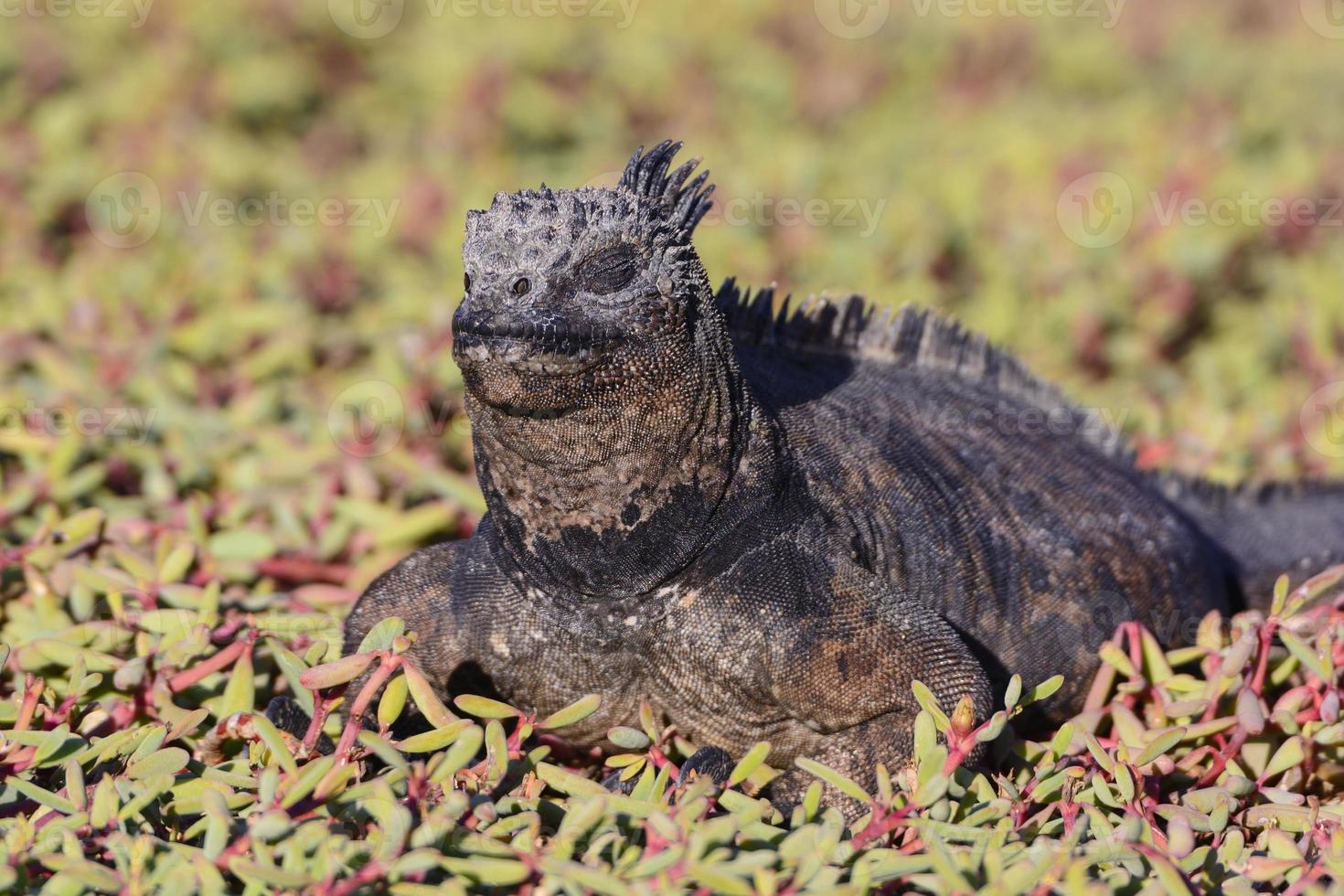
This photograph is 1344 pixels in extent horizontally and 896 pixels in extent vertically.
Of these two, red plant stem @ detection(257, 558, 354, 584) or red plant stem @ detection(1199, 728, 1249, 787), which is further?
red plant stem @ detection(257, 558, 354, 584)

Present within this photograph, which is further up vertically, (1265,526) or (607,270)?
(607,270)

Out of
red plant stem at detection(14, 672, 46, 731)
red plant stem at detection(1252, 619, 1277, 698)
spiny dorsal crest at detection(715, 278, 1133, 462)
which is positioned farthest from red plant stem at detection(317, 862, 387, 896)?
red plant stem at detection(1252, 619, 1277, 698)

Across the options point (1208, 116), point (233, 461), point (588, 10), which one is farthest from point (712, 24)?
point (233, 461)

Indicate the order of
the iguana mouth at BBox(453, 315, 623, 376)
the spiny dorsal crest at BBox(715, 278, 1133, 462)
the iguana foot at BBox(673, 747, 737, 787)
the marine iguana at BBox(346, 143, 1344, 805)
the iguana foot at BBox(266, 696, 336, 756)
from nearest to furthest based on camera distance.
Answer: the iguana mouth at BBox(453, 315, 623, 376) < the marine iguana at BBox(346, 143, 1344, 805) < the iguana foot at BBox(673, 747, 737, 787) < the iguana foot at BBox(266, 696, 336, 756) < the spiny dorsal crest at BBox(715, 278, 1133, 462)

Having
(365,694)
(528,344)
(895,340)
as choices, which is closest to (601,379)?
(528,344)

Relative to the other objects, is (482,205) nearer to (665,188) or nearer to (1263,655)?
(665,188)

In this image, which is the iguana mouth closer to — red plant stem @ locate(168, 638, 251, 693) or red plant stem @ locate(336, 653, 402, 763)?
red plant stem @ locate(336, 653, 402, 763)

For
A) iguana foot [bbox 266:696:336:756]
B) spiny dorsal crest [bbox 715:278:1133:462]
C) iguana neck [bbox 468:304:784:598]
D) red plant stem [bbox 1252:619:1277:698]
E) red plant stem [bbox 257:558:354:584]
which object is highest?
spiny dorsal crest [bbox 715:278:1133:462]
